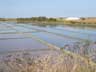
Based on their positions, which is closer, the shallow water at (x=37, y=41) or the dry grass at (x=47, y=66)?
the dry grass at (x=47, y=66)

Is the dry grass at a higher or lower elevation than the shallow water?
higher

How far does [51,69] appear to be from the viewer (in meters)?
3.16

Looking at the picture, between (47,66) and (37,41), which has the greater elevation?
(47,66)

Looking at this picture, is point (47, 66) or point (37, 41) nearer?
point (47, 66)

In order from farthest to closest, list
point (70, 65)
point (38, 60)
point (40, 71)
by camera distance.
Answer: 1. point (38, 60)
2. point (70, 65)
3. point (40, 71)

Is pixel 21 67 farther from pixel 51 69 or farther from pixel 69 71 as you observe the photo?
pixel 69 71

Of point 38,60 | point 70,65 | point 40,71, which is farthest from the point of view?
point 38,60

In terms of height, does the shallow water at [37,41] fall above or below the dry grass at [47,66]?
below

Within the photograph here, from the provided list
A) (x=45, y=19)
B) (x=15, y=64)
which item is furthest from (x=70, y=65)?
(x=45, y=19)

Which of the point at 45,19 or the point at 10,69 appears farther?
the point at 45,19

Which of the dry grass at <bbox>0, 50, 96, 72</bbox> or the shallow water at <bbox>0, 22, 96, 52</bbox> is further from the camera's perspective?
the shallow water at <bbox>0, 22, 96, 52</bbox>

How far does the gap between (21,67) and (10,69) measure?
195mm

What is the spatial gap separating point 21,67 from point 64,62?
2.31 feet

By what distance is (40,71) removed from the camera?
3162mm
